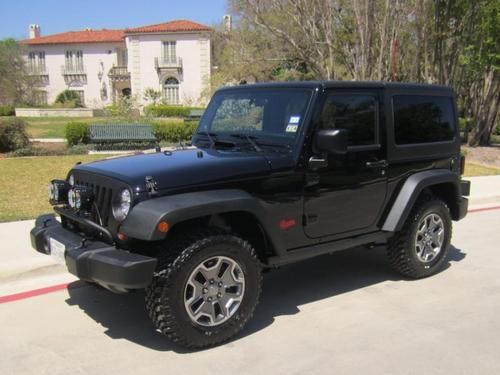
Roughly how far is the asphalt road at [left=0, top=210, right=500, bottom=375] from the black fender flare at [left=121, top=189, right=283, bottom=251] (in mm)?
928

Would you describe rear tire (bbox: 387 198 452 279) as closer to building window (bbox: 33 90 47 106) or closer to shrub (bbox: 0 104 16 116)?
shrub (bbox: 0 104 16 116)

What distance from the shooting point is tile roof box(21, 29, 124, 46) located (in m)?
61.7

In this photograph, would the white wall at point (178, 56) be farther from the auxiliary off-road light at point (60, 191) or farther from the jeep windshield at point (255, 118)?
the auxiliary off-road light at point (60, 191)

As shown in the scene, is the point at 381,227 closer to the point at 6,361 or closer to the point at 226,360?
the point at 226,360

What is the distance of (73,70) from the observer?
62.9 m

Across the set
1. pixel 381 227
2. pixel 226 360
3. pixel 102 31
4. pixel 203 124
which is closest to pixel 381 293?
pixel 381 227

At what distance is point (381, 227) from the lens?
16.5ft

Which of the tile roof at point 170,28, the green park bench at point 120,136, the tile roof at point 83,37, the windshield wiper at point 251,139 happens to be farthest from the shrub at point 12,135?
the tile roof at point 83,37

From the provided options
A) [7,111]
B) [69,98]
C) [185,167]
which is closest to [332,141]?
[185,167]

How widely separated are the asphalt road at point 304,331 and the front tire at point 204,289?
0.18 meters

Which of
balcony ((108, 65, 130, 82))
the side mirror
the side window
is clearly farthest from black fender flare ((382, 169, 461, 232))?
balcony ((108, 65, 130, 82))

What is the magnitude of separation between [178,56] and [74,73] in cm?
1505

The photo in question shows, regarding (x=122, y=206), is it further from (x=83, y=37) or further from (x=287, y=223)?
(x=83, y=37)

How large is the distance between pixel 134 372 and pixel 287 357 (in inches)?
40.6
